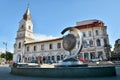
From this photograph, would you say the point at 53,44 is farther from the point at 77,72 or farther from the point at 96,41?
the point at 77,72

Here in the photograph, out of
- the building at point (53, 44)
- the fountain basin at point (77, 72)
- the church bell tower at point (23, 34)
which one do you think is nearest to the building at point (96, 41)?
Answer: the building at point (53, 44)

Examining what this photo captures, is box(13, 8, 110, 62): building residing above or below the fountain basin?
above

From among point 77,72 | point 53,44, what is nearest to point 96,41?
point 53,44

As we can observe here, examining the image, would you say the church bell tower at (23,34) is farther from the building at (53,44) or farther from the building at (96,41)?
the building at (96,41)

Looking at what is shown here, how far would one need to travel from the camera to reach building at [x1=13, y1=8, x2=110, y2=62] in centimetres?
3850

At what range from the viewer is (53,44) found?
45.0 metres

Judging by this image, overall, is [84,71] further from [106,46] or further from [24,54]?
[24,54]

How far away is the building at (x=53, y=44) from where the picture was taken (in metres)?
38.5

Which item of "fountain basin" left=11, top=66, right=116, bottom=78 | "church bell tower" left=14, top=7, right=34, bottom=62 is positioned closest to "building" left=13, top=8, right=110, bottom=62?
"church bell tower" left=14, top=7, right=34, bottom=62

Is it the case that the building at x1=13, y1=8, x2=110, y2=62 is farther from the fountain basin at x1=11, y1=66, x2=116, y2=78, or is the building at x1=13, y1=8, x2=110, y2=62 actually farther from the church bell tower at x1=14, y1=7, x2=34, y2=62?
the fountain basin at x1=11, y1=66, x2=116, y2=78

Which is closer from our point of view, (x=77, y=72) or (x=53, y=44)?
(x=77, y=72)

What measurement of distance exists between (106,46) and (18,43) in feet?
106

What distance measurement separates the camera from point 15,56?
51.9 meters

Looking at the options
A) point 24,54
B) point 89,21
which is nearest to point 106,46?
point 89,21
